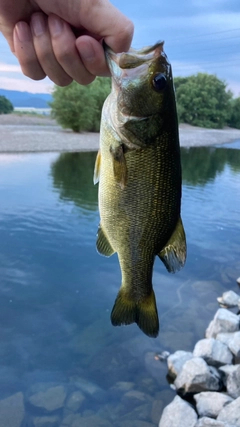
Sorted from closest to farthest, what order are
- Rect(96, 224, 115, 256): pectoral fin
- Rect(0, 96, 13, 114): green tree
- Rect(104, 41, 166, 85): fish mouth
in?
Rect(104, 41, 166, 85): fish mouth < Rect(96, 224, 115, 256): pectoral fin < Rect(0, 96, 13, 114): green tree

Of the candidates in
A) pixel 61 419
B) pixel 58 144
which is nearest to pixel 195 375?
pixel 61 419

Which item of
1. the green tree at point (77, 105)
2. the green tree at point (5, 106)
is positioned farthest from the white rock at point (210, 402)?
the green tree at point (5, 106)

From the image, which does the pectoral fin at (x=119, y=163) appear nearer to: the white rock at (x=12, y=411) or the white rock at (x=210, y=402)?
the white rock at (x=210, y=402)

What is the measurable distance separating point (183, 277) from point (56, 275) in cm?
271

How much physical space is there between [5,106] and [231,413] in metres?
63.4

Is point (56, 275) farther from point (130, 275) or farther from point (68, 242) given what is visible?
point (130, 275)

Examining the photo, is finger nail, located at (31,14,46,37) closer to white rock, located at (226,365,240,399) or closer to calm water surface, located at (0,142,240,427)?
calm water surface, located at (0,142,240,427)

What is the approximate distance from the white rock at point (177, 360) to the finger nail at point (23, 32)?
5.39m

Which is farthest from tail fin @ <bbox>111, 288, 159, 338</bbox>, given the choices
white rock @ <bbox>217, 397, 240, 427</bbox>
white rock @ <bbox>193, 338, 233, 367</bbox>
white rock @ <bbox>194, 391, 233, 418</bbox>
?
white rock @ <bbox>193, 338, 233, 367</bbox>

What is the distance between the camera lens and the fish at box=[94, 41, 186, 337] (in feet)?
5.92

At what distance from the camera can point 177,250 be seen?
6.62ft

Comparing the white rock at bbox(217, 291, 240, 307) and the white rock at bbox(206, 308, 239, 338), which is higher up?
the white rock at bbox(206, 308, 239, 338)

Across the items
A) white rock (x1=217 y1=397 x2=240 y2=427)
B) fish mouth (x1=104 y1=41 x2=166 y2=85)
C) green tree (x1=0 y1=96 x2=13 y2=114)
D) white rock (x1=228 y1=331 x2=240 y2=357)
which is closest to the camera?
fish mouth (x1=104 y1=41 x2=166 y2=85)

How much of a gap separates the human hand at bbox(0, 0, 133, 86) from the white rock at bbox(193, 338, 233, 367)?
529 cm
